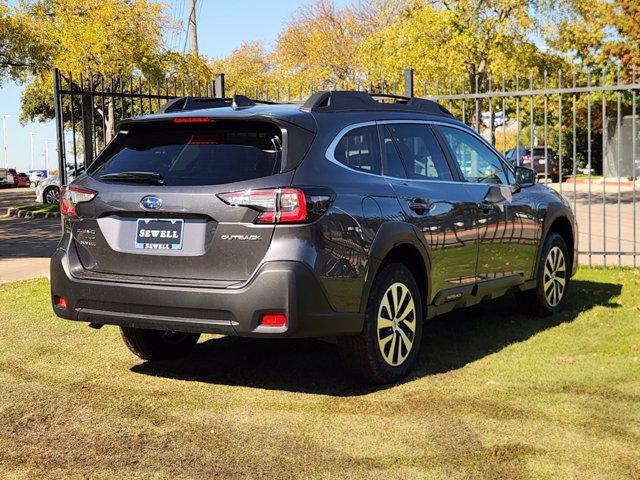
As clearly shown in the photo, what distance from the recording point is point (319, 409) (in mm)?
4984

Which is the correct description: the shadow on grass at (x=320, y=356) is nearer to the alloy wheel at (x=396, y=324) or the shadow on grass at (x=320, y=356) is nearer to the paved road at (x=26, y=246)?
the alloy wheel at (x=396, y=324)

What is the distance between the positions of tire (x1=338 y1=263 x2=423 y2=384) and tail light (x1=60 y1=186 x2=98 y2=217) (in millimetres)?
1753

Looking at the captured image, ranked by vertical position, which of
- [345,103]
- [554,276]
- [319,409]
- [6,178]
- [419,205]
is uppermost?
[6,178]

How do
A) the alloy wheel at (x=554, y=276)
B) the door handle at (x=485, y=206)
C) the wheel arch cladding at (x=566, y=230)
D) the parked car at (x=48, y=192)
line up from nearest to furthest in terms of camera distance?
the door handle at (x=485, y=206) → the alloy wheel at (x=554, y=276) → the wheel arch cladding at (x=566, y=230) → the parked car at (x=48, y=192)

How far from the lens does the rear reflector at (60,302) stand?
5406 millimetres

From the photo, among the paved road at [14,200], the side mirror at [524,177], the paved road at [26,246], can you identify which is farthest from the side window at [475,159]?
the paved road at [14,200]

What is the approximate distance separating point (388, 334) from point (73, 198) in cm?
211

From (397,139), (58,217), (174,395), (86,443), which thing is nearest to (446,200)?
(397,139)

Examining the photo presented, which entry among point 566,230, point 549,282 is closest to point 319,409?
point 549,282

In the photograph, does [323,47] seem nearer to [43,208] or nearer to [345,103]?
[43,208]

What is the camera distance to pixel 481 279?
6.60 metres

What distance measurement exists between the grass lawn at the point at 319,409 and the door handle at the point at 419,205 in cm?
107

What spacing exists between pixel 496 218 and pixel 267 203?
2552 millimetres

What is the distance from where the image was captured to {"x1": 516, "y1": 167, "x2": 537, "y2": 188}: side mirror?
7305mm
